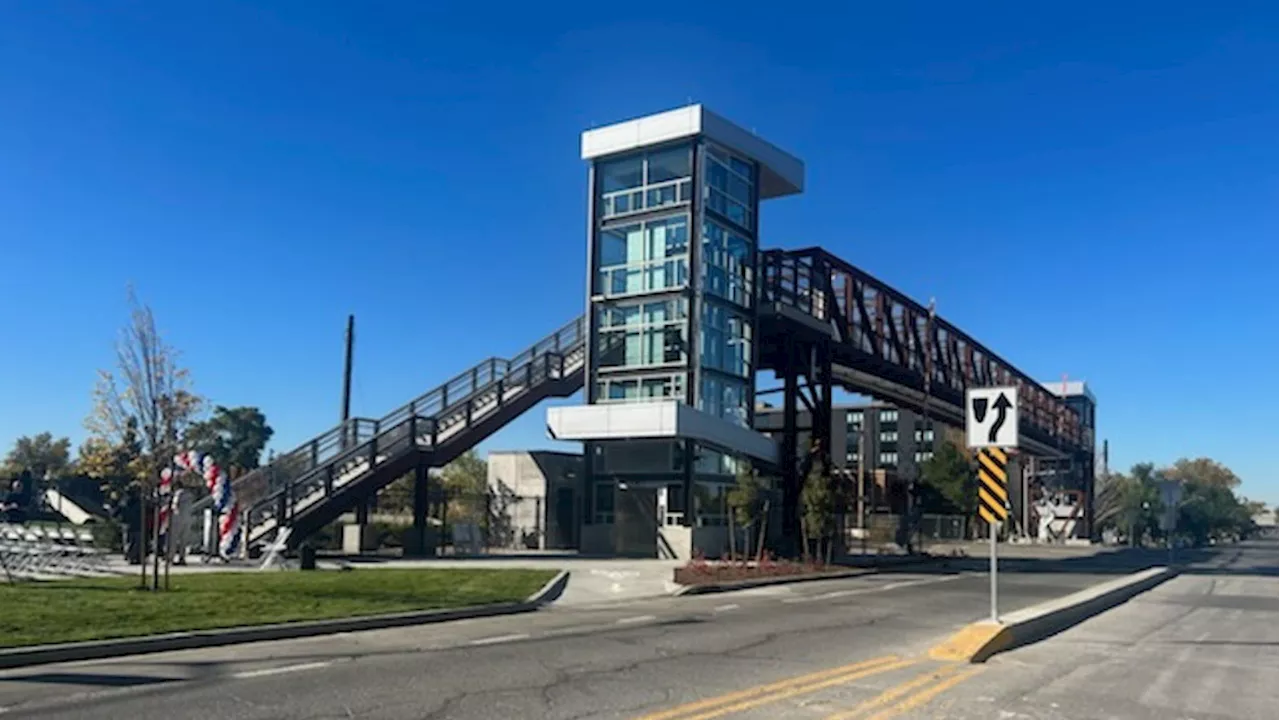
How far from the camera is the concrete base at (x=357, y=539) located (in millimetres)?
33906

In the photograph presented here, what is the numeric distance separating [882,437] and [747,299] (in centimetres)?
Answer: 9833

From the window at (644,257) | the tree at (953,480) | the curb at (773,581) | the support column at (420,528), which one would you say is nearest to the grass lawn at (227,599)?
the curb at (773,581)

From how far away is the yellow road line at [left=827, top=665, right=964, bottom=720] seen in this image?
901 centimetres

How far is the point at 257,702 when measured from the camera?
30.0ft

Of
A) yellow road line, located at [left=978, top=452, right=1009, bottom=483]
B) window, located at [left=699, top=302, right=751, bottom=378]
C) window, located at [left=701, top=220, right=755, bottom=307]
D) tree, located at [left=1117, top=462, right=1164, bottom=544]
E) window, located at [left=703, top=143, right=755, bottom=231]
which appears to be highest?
window, located at [left=703, top=143, right=755, bottom=231]

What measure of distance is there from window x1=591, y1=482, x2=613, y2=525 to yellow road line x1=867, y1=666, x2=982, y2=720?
27210 millimetres

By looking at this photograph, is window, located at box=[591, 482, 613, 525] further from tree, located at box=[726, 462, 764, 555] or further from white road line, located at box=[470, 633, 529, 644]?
white road line, located at box=[470, 633, 529, 644]

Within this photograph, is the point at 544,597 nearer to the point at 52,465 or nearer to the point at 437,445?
the point at 437,445

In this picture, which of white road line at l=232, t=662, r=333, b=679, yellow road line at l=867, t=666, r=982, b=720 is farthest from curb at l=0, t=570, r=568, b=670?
yellow road line at l=867, t=666, r=982, b=720

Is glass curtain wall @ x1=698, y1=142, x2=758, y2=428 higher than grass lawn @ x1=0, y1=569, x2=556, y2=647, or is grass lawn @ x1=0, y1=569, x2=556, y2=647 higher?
A: glass curtain wall @ x1=698, y1=142, x2=758, y2=428

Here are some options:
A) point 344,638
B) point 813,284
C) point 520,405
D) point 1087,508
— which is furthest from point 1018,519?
point 344,638

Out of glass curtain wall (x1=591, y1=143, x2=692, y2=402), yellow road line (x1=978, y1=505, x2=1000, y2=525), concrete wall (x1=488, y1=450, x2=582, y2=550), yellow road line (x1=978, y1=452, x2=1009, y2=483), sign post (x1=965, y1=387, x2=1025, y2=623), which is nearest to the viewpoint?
sign post (x1=965, y1=387, x2=1025, y2=623)

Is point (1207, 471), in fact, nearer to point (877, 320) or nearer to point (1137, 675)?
point (877, 320)

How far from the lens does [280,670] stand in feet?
35.9
